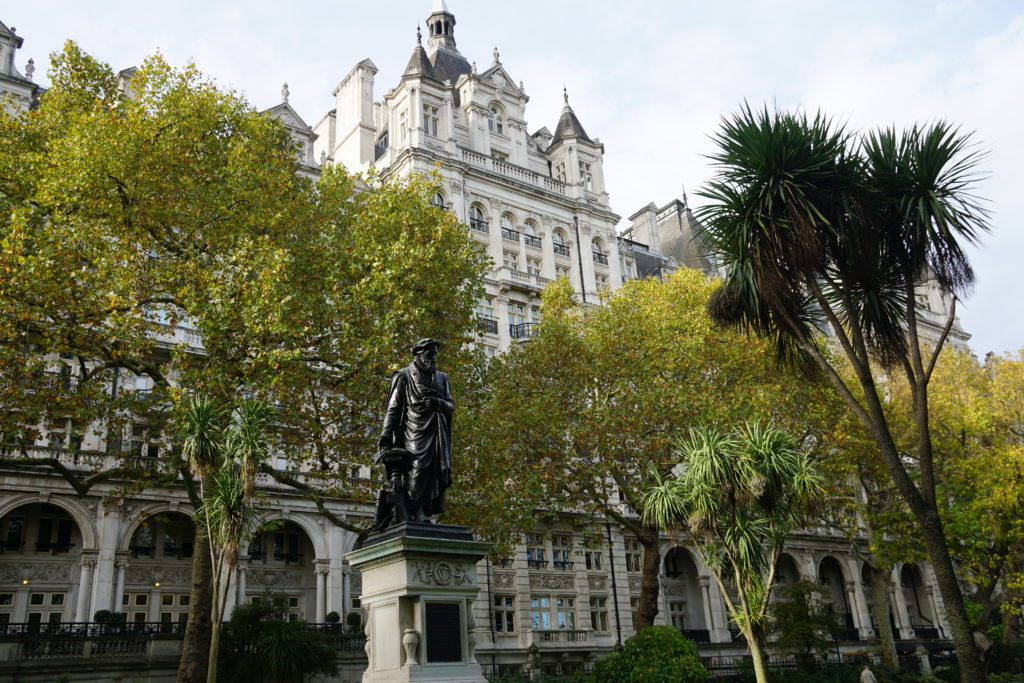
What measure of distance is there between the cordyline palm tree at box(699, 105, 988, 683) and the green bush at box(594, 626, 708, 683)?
838cm

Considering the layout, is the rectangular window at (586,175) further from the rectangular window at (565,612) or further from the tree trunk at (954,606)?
the tree trunk at (954,606)

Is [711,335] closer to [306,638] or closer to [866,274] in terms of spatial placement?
[866,274]

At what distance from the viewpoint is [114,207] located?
19.5 m

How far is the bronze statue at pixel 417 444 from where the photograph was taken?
413 inches

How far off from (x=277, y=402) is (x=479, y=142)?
23890 millimetres

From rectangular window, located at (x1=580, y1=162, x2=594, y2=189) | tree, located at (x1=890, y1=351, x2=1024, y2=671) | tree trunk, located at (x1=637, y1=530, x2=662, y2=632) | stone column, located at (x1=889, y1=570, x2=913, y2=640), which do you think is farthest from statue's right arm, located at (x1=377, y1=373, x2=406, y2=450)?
stone column, located at (x1=889, y1=570, x2=913, y2=640)

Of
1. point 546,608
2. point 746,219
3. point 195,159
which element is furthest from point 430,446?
point 546,608

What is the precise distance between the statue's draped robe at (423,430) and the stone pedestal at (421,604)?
593mm

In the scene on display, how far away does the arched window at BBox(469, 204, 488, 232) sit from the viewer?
129ft

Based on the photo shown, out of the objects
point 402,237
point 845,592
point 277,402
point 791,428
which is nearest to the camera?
point 402,237

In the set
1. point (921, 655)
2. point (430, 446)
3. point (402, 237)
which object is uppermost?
point (402, 237)

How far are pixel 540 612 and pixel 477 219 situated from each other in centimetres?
1880

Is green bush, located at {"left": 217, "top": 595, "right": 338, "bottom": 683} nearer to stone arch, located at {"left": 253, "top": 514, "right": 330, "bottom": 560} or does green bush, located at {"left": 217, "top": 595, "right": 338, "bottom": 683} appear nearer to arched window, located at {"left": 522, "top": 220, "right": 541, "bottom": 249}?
stone arch, located at {"left": 253, "top": 514, "right": 330, "bottom": 560}

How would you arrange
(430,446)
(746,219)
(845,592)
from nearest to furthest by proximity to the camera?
(430,446)
(746,219)
(845,592)
